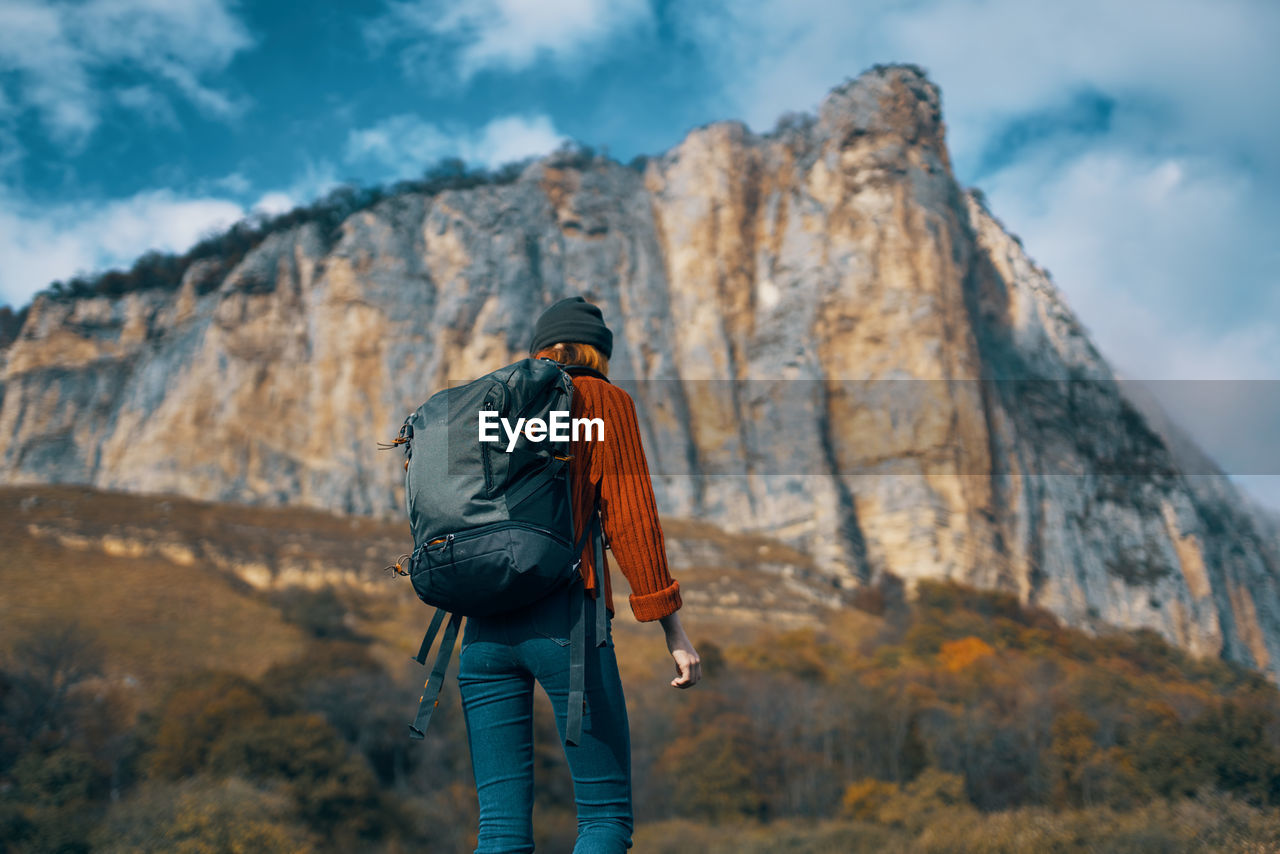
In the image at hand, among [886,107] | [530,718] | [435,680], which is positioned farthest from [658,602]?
[886,107]

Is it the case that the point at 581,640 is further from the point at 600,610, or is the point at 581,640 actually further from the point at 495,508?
the point at 495,508

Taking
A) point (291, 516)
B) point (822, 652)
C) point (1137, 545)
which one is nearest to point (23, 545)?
point (291, 516)

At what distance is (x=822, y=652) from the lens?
3647 centimetres

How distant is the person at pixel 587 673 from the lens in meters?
2.00

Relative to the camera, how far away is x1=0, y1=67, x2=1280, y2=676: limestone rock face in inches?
2007

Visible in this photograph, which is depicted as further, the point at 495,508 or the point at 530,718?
the point at 530,718

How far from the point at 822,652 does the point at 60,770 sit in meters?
26.0

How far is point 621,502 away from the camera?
2162mm

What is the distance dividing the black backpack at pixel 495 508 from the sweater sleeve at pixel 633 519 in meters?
0.10

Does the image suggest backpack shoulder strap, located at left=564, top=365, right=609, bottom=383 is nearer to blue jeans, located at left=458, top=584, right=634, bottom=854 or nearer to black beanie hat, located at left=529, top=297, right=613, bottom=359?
black beanie hat, located at left=529, top=297, right=613, bottom=359

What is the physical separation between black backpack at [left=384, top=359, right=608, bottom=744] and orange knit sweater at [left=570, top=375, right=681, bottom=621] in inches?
3.2

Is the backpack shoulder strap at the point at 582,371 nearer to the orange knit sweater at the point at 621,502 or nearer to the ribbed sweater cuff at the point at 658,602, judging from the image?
the orange knit sweater at the point at 621,502

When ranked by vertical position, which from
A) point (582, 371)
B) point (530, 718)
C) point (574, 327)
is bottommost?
point (530, 718)

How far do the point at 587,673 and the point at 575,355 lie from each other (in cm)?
79
